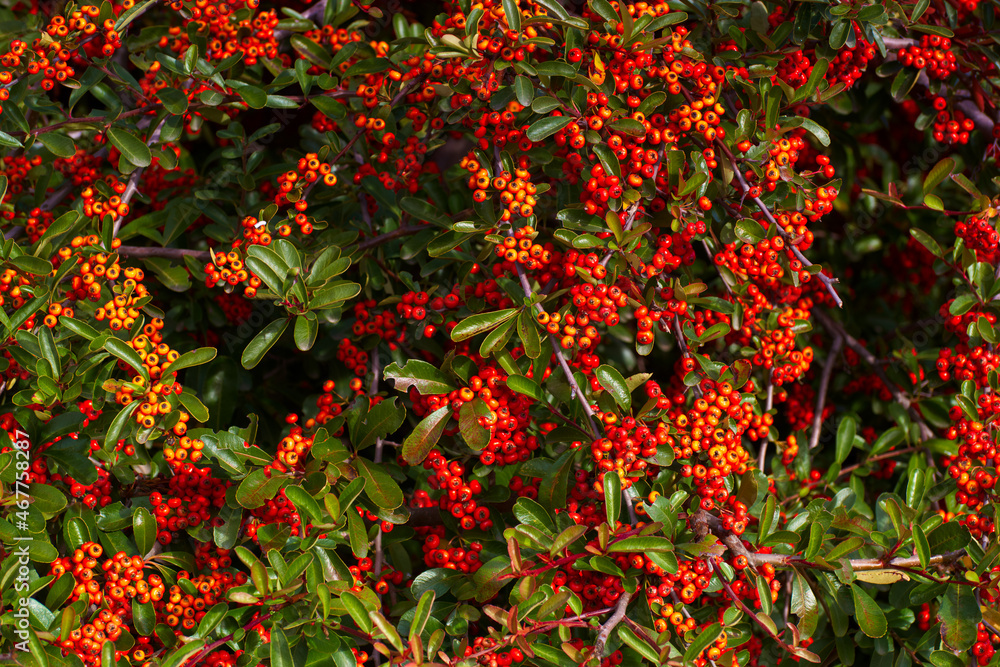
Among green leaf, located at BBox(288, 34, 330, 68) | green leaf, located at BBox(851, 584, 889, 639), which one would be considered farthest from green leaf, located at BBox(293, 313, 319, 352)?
green leaf, located at BBox(851, 584, 889, 639)

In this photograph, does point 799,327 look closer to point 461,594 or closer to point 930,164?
point 461,594

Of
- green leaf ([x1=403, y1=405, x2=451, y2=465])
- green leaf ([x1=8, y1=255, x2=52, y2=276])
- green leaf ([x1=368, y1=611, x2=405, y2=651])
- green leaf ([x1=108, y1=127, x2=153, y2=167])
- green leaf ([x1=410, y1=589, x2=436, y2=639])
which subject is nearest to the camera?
green leaf ([x1=368, y1=611, x2=405, y2=651])

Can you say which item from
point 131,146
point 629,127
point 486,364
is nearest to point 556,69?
point 629,127

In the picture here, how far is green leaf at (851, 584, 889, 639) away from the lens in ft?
6.68

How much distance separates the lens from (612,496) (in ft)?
6.07

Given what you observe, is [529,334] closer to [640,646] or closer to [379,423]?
[379,423]

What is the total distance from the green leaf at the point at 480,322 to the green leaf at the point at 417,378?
0.15m

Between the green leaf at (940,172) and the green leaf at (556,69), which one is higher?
the green leaf at (556,69)

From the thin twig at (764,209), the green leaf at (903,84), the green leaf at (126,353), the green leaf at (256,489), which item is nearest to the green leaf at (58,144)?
the green leaf at (126,353)

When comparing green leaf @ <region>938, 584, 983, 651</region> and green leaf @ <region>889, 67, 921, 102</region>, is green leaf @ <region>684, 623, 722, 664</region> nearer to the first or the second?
green leaf @ <region>938, 584, 983, 651</region>

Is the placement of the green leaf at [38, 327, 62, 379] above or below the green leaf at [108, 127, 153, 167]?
below

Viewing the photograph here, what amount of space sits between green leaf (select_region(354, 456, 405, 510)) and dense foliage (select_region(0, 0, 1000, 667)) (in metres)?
0.01

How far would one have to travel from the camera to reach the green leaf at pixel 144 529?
2.06 meters

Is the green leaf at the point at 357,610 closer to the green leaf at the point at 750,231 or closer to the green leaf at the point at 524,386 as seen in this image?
the green leaf at the point at 524,386
